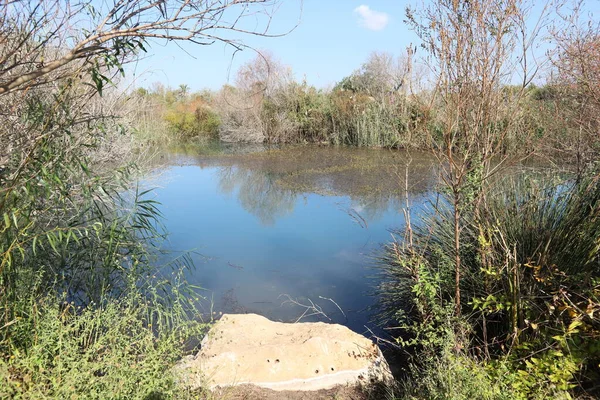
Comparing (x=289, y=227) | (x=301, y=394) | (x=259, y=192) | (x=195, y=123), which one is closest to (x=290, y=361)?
(x=301, y=394)

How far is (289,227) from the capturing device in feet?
24.0

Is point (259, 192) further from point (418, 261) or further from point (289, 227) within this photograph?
point (418, 261)

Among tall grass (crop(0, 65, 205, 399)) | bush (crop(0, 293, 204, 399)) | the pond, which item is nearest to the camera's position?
bush (crop(0, 293, 204, 399))

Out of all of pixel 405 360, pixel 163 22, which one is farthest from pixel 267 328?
pixel 163 22

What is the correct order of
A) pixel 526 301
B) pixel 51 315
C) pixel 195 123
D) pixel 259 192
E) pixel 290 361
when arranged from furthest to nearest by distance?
pixel 195 123 → pixel 259 192 → pixel 290 361 → pixel 526 301 → pixel 51 315

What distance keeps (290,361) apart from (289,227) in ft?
14.1

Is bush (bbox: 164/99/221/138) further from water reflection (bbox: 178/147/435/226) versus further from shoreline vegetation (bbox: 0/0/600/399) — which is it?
shoreline vegetation (bbox: 0/0/600/399)

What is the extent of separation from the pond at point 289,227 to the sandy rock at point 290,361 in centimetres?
83

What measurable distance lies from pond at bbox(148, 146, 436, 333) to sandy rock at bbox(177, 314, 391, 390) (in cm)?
83

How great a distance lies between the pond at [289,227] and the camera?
482 centimetres

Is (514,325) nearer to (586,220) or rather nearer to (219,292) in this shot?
(586,220)

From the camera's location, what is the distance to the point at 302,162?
42.9 ft

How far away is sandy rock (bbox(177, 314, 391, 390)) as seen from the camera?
2967 millimetres

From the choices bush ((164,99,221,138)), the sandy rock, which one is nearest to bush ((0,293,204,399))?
the sandy rock
